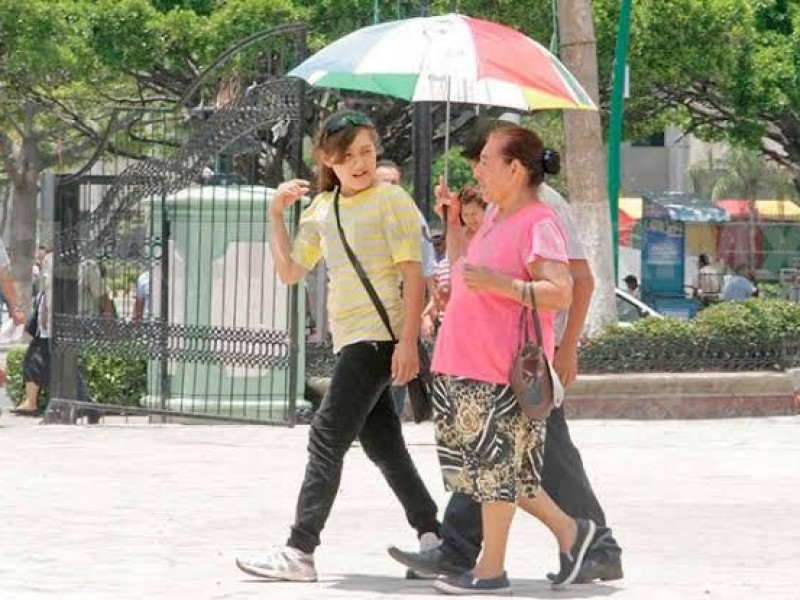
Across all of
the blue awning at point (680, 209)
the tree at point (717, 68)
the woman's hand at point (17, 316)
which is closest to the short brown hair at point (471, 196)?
the woman's hand at point (17, 316)

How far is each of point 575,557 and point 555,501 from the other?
269 millimetres

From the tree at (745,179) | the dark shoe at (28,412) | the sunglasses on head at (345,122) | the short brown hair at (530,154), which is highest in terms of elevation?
the tree at (745,179)

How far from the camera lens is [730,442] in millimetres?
14961

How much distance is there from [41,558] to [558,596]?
2.12 metres

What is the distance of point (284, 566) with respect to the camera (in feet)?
26.7

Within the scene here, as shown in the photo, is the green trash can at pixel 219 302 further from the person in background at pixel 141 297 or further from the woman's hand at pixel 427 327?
the woman's hand at pixel 427 327

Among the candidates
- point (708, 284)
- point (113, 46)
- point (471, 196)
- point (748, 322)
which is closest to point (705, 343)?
point (748, 322)

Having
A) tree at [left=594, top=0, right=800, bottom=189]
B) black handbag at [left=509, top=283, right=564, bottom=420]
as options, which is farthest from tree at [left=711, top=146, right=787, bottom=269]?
black handbag at [left=509, top=283, right=564, bottom=420]

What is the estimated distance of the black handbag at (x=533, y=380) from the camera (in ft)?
24.6

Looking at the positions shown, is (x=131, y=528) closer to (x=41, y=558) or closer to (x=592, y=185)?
(x=41, y=558)

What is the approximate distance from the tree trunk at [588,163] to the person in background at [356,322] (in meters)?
9.38

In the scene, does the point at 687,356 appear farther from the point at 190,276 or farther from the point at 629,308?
the point at 629,308

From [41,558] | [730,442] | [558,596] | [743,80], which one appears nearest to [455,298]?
[558,596]

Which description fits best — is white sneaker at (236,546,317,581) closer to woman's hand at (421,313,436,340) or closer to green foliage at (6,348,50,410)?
woman's hand at (421,313,436,340)
